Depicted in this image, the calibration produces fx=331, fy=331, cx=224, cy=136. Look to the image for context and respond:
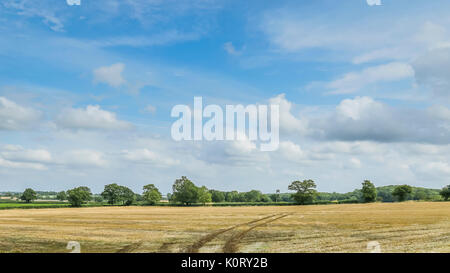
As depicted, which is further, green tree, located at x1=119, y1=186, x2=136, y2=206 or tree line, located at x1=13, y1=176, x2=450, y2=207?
green tree, located at x1=119, y1=186, x2=136, y2=206

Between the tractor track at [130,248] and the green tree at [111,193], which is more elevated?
the tractor track at [130,248]

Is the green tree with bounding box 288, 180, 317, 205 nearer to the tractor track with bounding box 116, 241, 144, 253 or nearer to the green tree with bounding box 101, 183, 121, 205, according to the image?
the green tree with bounding box 101, 183, 121, 205

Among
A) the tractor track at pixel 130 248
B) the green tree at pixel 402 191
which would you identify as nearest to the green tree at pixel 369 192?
the green tree at pixel 402 191

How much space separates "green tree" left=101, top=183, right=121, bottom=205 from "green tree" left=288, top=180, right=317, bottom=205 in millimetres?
94011

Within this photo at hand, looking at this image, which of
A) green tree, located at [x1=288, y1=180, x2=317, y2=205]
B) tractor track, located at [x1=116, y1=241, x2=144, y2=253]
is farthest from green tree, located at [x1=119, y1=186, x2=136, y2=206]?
tractor track, located at [x1=116, y1=241, x2=144, y2=253]

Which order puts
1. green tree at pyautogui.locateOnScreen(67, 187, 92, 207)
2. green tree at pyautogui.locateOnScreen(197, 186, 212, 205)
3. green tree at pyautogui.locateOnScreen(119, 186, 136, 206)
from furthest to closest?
1. green tree at pyautogui.locateOnScreen(119, 186, 136, 206)
2. green tree at pyautogui.locateOnScreen(197, 186, 212, 205)
3. green tree at pyautogui.locateOnScreen(67, 187, 92, 207)

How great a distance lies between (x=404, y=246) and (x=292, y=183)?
156 m

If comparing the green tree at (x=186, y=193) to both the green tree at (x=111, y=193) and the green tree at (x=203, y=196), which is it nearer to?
the green tree at (x=203, y=196)

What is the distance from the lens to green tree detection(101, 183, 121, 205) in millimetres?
180887

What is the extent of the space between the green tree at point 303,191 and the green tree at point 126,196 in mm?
85141

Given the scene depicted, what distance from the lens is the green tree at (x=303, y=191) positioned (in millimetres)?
167375

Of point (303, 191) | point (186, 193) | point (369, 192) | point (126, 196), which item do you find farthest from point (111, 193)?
point (369, 192)
